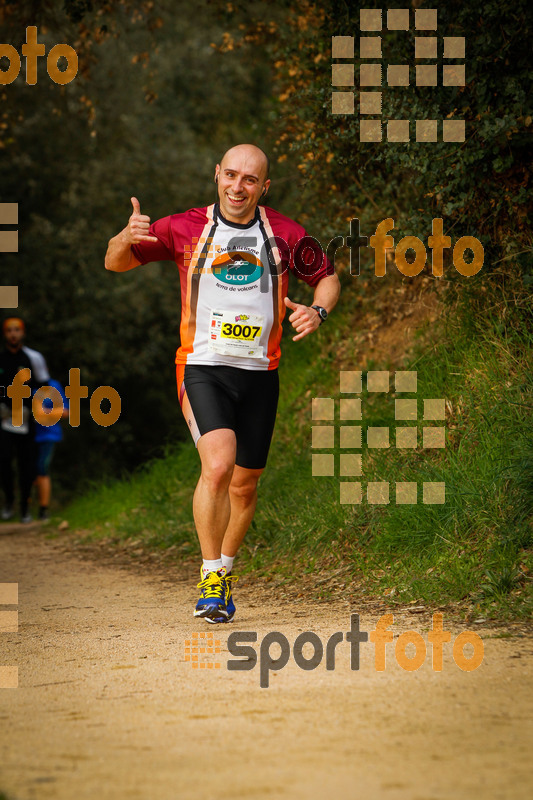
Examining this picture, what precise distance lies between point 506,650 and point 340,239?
207 inches

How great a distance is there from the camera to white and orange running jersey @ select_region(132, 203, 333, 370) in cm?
510

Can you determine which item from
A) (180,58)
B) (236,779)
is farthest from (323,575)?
(180,58)

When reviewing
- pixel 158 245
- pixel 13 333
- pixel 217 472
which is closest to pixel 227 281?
pixel 158 245

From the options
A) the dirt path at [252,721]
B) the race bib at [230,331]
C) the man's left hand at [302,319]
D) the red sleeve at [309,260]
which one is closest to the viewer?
the dirt path at [252,721]

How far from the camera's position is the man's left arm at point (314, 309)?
191 inches

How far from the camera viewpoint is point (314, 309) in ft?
16.6

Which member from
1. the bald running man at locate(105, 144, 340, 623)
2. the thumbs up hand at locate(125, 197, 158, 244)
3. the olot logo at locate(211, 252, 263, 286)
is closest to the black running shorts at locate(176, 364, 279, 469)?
the bald running man at locate(105, 144, 340, 623)

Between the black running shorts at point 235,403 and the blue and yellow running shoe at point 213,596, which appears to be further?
the black running shorts at point 235,403

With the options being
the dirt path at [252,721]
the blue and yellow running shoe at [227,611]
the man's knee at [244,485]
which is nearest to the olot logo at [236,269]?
the man's knee at [244,485]

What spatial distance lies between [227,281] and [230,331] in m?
0.26

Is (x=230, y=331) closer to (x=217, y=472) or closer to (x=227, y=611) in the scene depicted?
(x=217, y=472)

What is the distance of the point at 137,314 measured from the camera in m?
16.1

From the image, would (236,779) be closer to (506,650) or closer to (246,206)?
(506,650)

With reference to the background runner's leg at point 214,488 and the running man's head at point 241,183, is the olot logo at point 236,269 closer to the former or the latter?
the running man's head at point 241,183
